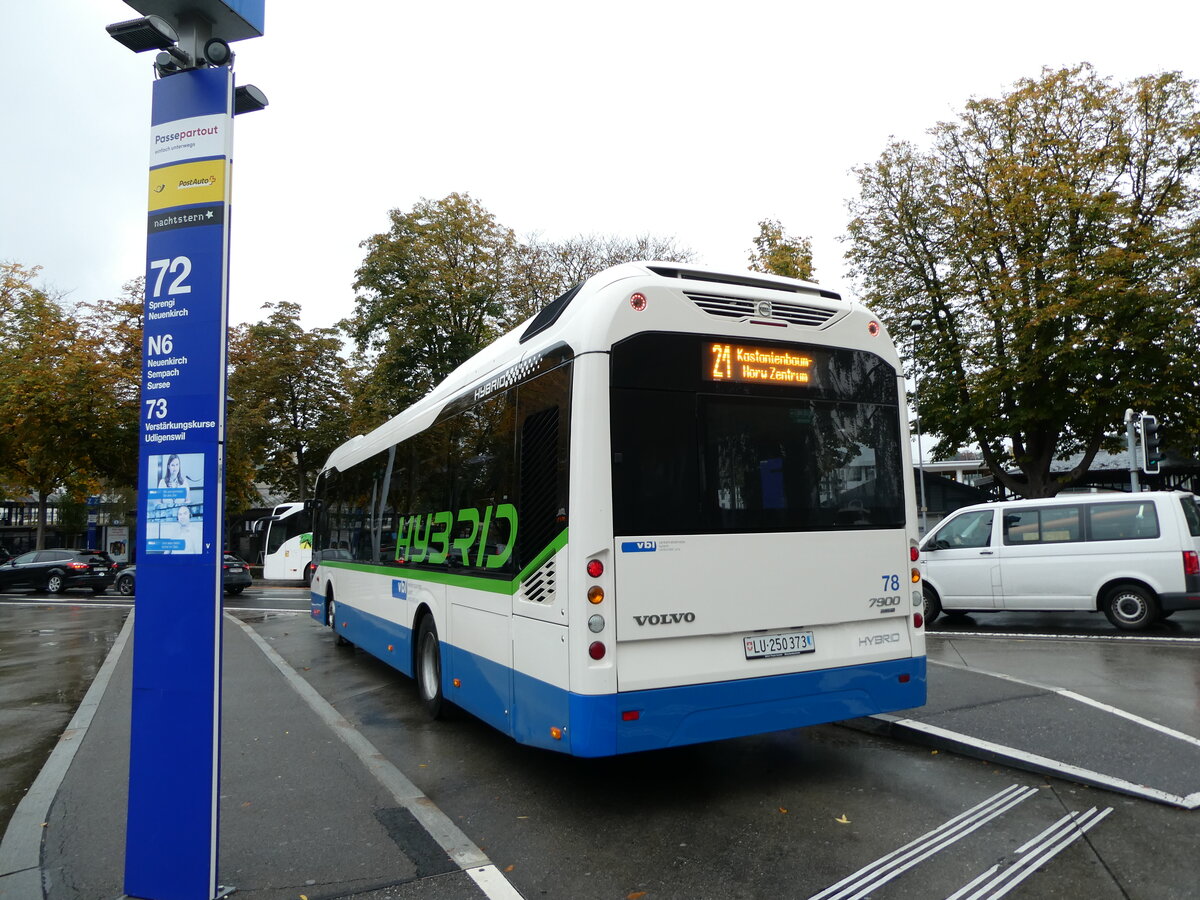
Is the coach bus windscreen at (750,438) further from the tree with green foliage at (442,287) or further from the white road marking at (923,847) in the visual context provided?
the tree with green foliage at (442,287)

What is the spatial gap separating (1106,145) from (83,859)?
26278 mm

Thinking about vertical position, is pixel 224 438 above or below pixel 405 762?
above

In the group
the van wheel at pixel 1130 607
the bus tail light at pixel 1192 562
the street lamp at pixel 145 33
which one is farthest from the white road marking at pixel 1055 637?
the street lamp at pixel 145 33

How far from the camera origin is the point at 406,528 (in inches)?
346

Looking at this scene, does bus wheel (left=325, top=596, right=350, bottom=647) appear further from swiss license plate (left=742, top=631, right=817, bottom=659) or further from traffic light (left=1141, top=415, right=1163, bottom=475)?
traffic light (left=1141, top=415, right=1163, bottom=475)

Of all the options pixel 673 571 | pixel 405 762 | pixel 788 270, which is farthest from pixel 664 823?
pixel 788 270

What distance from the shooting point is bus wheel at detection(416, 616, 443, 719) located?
25.2 feet

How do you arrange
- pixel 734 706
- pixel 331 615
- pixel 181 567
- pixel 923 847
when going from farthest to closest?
pixel 331 615
pixel 734 706
pixel 923 847
pixel 181 567

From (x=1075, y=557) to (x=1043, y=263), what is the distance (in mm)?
12147

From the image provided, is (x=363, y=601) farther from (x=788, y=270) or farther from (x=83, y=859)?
(x=788, y=270)

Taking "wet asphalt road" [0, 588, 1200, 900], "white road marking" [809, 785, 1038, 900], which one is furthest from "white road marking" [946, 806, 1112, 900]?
"white road marking" [809, 785, 1038, 900]

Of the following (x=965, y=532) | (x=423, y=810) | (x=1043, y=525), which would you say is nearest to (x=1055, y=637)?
(x=1043, y=525)

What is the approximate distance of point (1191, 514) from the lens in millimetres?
11531

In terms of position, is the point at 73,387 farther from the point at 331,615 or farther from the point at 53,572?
the point at 331,615
